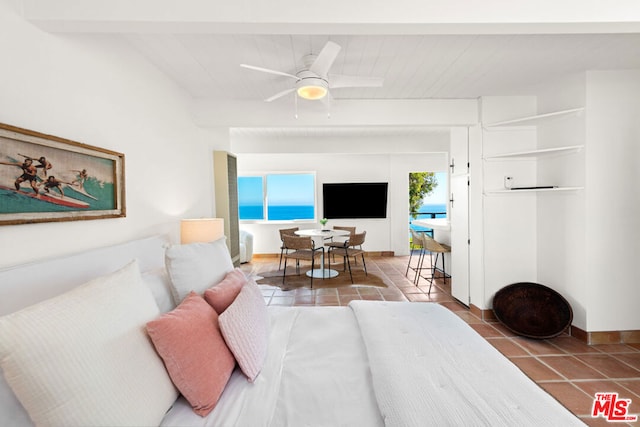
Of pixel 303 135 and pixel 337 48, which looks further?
pixel 303 135

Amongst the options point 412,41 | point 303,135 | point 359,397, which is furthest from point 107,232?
point 303,135

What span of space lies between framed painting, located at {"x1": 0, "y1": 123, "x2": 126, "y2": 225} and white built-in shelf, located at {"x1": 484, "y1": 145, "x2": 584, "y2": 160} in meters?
3.31

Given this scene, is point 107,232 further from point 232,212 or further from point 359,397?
point 232,212

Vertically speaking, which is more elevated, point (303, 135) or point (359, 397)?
point (303, 135)

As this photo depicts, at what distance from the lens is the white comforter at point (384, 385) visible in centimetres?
92

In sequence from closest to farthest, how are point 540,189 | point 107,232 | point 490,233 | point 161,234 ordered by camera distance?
point 107,232 → point 161,234 → point 540,189 → point 490,233

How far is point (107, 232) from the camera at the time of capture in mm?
1675

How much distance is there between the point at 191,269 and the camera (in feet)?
4.76

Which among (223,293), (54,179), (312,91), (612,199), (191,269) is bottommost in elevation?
(223,293)

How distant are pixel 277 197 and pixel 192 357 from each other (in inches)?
212

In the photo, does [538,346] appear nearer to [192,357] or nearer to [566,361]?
[566,361]

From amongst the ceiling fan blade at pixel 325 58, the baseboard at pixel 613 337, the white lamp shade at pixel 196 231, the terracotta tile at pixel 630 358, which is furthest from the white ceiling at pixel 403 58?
the terracotta tile at pixel 630 358

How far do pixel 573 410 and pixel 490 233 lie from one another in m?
1.65

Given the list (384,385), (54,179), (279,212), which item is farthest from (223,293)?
(279,212)
